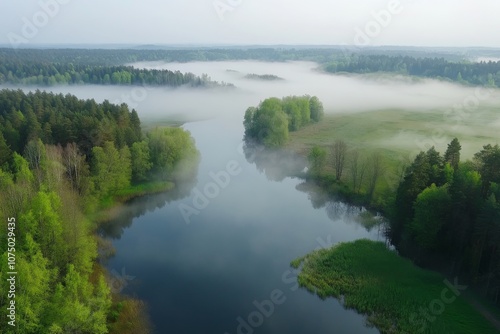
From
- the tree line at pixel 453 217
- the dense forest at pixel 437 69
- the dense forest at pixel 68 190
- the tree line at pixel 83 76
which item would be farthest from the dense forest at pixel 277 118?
the dense forest at pixel 437 69

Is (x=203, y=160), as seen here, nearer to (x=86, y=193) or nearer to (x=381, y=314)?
(x=86, y=193)

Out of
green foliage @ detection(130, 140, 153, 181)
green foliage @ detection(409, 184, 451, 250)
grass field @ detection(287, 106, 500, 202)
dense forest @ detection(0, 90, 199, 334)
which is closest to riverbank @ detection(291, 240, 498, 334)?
green foliage @ detection(409, 184, 451, 250)

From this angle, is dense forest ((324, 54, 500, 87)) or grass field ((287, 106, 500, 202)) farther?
dense forest ((324, 54, 500, 87))

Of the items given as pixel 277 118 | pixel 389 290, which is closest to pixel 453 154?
pixel 389 290

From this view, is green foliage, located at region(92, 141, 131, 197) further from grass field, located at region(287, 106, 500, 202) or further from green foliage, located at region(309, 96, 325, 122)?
green foliage, located at region(309, 96, 325, 122)

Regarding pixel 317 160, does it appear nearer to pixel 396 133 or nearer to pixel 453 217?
pixel 453 217

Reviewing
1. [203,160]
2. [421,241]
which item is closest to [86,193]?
[203,160]
